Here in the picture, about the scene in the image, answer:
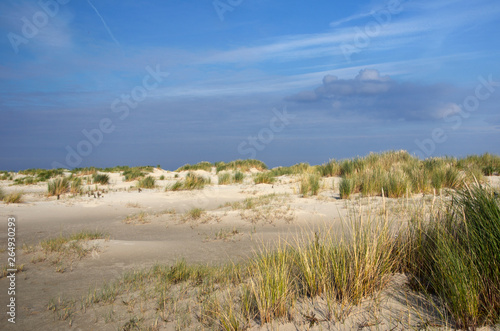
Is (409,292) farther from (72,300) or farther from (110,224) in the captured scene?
(110,224)

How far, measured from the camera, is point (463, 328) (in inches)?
101

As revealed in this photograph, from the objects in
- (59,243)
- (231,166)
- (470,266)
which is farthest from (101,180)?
(470,266)

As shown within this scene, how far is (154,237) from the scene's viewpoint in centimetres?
828

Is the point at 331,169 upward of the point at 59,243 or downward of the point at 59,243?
upward

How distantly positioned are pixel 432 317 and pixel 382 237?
983mm

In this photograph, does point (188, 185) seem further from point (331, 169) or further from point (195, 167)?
point (195, 167)

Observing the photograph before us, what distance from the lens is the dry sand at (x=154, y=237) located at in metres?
3.21

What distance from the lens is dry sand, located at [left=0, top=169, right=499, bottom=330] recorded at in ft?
10.5

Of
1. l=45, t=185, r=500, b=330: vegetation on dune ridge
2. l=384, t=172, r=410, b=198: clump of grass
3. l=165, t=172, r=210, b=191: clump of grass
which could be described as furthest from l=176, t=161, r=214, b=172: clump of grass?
l=45, t=185, r=500, b=330: vegetation on dune ridge

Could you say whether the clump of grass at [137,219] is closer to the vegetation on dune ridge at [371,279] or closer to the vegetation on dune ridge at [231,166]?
the vegetation on dune ridge at [371,279]

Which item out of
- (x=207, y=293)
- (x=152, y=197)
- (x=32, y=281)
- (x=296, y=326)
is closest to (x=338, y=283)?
(x=296, y=326)

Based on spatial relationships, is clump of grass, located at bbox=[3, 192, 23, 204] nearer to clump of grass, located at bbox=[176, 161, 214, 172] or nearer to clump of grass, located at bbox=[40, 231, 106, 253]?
clump of grass, located at bbox=[40, 231, 106, 253]

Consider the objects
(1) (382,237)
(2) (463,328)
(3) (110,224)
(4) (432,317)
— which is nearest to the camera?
(2) (463,328)

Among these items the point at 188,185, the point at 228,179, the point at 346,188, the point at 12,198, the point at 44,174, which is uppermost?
the point at 44,174
